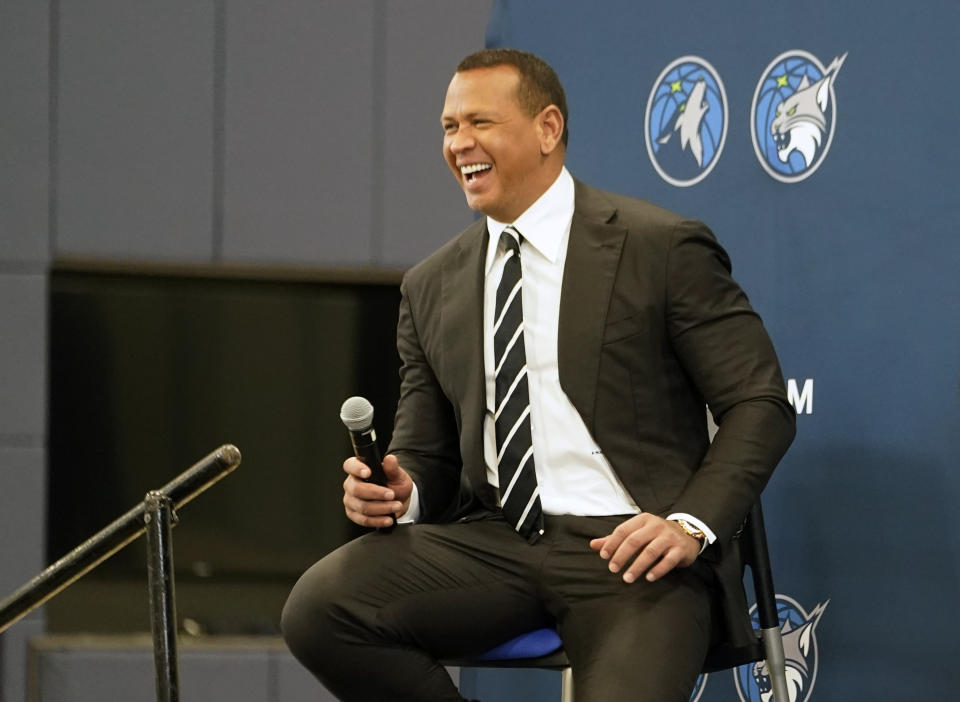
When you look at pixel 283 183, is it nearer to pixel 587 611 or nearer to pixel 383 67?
pixel 383 67

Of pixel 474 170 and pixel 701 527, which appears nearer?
pixel 701 527

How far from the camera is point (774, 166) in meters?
2.47

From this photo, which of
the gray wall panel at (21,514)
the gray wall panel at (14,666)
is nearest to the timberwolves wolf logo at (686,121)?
the gray wall panel at (21,514)

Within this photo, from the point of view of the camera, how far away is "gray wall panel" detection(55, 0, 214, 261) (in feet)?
13.8

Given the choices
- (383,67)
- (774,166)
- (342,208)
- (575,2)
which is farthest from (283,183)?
(774,166)

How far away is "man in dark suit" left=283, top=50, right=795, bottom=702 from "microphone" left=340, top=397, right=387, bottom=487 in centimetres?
3

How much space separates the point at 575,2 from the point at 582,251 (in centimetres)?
107

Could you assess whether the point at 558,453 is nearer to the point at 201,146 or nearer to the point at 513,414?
the point at 513,414

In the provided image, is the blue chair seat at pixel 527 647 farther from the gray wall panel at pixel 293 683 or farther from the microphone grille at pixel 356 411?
the gray wall panel at pixel 293 683

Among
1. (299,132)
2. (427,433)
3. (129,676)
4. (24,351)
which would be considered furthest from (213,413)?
(427,433)

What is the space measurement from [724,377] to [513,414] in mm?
380

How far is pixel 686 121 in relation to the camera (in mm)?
2707

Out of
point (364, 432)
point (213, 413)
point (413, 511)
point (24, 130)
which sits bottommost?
point (213, 413)

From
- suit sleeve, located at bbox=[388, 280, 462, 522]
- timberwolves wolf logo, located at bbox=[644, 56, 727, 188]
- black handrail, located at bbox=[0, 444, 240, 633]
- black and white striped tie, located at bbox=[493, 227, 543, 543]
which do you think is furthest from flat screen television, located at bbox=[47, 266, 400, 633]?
black handrail, located at bbox=[0, 444, 240, 633]
